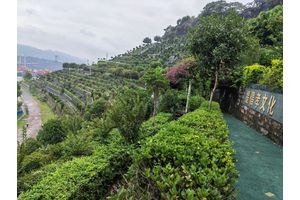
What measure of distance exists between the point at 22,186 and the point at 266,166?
5050 mm

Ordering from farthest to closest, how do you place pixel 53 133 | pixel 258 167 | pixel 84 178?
pixel 53 133 < pixel 258 167 < pixel 84 178

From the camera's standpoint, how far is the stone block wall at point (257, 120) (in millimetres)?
7404

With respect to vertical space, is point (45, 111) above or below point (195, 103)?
below

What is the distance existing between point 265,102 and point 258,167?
12.6ft

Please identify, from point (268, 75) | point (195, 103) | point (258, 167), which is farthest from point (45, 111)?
point (258, 167)

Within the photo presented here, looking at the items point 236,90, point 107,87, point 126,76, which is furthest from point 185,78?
point 126,76

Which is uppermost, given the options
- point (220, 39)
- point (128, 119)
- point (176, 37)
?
point (176, 37)

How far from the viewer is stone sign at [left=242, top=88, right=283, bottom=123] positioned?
739 cm

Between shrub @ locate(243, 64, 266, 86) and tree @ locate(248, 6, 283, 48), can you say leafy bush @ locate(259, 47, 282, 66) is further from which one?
tree @ locate(248, 6, 283, 48)

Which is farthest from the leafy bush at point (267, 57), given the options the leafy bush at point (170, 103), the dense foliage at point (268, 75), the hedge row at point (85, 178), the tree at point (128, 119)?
the hedge row at point (85, 178)

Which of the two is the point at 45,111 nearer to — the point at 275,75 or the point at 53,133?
the point at 53,133

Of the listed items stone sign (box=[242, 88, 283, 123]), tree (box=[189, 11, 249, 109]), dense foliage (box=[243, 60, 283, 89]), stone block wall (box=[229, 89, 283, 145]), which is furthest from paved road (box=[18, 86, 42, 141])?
tree (box=[189, 11, 249, 109])

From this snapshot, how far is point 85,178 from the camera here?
13.8ft
